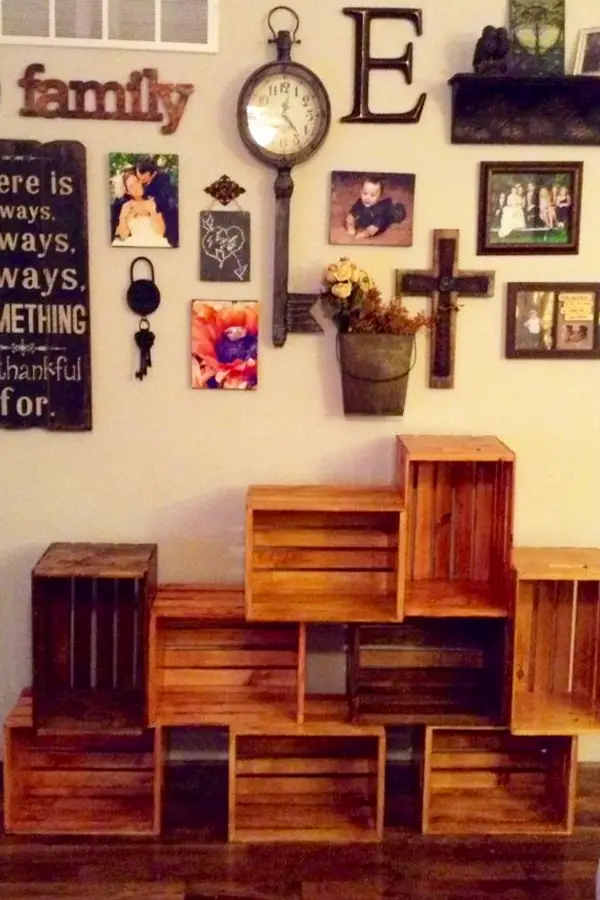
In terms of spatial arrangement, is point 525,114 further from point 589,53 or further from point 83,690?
point 83,690

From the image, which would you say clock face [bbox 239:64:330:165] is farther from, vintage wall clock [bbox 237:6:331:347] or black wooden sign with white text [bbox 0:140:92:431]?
black wooden sign with white text [bbox 0:140:92:431]

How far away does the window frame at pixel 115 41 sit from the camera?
8.71ft

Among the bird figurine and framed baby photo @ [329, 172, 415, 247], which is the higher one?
the bird figurine

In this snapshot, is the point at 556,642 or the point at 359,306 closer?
the point at 359,306

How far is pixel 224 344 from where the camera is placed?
9.17 feet

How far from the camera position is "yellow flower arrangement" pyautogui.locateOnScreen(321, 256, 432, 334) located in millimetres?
2670

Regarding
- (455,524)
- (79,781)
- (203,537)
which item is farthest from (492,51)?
(79,781)

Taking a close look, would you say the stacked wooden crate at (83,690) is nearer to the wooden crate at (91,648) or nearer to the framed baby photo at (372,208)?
the wooden crate at (91,648)

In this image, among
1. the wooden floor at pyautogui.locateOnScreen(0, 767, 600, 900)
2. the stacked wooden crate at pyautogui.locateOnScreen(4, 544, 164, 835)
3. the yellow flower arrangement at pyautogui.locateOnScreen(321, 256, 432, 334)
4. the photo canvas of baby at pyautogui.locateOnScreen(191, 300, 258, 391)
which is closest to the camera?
the wooden floor at pyautogui.locateOnScreen(0, 767, 600, 900)

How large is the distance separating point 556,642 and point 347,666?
575 mm

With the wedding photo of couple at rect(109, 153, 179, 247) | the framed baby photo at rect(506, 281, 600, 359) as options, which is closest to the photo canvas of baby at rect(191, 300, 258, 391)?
the wedding photo of couple at rect(109, 153, 179, 247)

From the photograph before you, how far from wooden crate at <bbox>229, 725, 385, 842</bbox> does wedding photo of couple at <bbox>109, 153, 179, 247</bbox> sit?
4.24 ft

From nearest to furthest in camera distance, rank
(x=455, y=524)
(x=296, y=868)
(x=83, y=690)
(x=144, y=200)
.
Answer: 1. (x=296, y=868)
2. (x=83, y=690)
3. (x=144, y=200)
4. (x=455, y=524)

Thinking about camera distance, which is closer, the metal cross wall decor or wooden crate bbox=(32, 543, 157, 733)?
wooden crate bbox=(32, 543, 157, 733)
